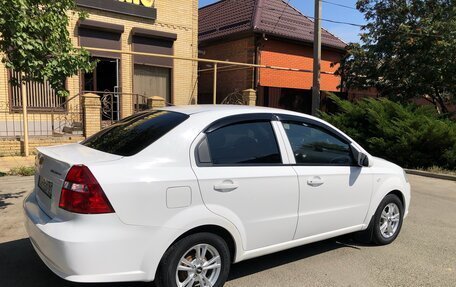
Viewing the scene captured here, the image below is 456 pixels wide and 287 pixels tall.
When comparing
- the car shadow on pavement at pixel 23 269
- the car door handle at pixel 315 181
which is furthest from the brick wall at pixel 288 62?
the car shadow on pavement at pixel 23 269

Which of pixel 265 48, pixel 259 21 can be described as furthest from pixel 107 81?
pixel 259 21

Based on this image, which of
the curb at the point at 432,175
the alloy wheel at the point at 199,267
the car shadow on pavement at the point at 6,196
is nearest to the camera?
the alloy wheel at the point at 199,267

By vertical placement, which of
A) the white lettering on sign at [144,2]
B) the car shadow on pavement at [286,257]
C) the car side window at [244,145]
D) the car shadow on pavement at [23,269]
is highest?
the white lettering on sign at [144,2]

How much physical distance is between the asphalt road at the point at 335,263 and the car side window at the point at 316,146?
106cm

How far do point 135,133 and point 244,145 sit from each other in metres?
0.99

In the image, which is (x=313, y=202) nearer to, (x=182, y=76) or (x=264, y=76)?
(x=182, y=76)

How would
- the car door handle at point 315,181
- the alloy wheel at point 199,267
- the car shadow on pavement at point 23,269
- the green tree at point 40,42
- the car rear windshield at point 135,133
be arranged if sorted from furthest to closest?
the green tree at point 40,42 → the car door handle at point 315,181 → the car shadow on pavement at point 23,269 → the car rear windshield at point 135,133 → the alloy wheel at point 199,267

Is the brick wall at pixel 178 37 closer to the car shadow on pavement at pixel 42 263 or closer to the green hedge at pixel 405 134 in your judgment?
the green hedge at pixel 405 134

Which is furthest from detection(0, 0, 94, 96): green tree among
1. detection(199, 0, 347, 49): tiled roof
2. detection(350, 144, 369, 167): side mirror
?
detection(199, 0, 347, 49): tiled roof

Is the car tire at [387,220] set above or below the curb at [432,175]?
above

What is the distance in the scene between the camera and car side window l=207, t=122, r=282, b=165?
3.72m

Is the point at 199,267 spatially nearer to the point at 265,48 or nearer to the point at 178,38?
the point at 178,38

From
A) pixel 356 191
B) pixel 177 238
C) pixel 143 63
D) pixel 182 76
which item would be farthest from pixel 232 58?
pixel 177 238

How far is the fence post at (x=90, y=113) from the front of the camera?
37.7 ft
